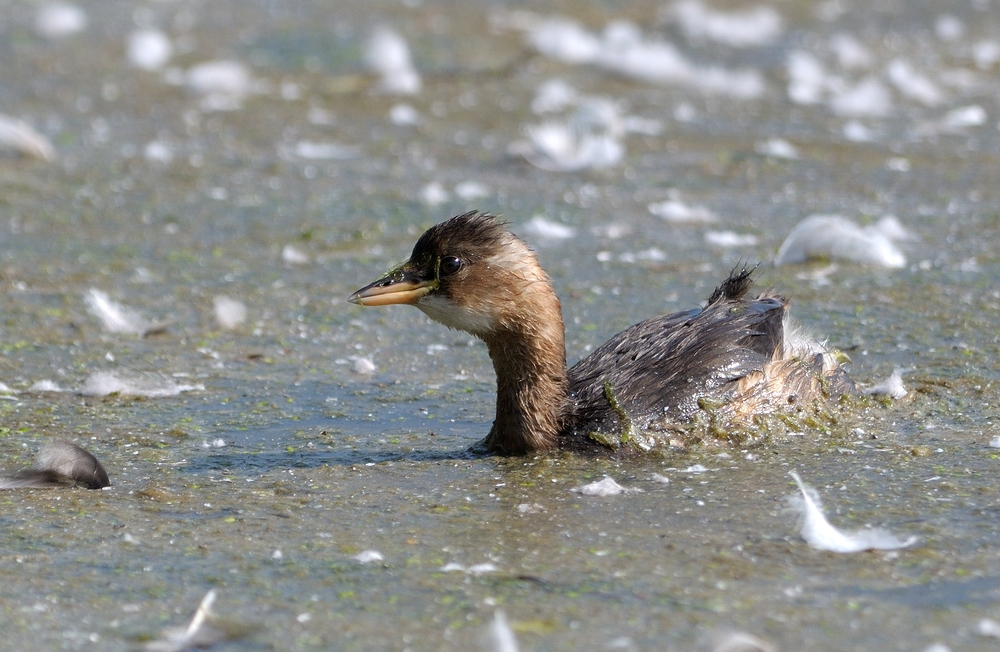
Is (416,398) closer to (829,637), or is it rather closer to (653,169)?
(829,637)

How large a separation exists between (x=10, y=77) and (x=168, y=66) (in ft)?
4.72

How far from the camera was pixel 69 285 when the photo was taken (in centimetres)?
751

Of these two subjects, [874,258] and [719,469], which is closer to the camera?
[719,469]

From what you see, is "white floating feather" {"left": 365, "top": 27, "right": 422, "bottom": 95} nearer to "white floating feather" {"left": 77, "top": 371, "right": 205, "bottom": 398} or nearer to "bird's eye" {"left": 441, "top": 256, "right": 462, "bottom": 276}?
"white floating feather" {"left": 77, "top": 371, "right": 205, "bottom": 398}

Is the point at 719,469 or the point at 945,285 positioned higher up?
the point at 945,285

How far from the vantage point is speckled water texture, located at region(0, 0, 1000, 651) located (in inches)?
148

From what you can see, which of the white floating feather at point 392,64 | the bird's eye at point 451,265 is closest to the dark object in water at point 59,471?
the bird's eye at point 451,265

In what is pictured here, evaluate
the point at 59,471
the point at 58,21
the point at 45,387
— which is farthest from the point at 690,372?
the point at 58,21

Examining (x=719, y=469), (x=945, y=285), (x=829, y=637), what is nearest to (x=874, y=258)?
(x=945, y=285)

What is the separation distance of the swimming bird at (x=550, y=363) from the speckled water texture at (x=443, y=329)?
15 cm

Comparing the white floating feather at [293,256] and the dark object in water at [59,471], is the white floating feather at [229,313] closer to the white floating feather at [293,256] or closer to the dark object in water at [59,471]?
the white floating feather at [293,256]

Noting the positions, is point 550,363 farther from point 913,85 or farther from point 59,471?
point 913,85

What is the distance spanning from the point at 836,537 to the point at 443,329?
326 centimetres

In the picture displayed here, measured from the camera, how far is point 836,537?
159 inches
